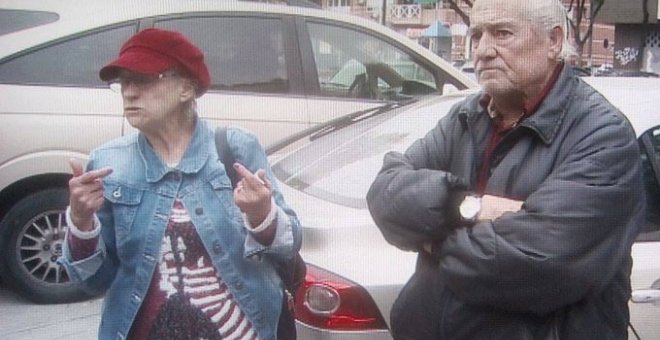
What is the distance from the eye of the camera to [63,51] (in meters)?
4.91

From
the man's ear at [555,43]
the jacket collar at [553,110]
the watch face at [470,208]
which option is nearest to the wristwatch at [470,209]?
the watch face at [470,208]

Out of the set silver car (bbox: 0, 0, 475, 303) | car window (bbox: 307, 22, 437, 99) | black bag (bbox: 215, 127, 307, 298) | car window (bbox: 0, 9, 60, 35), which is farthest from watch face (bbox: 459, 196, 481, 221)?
car window (bbox: 0, 9, 60, 35)

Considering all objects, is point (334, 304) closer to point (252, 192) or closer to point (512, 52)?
point (252, 192)

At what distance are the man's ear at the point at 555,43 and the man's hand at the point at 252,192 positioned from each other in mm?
625

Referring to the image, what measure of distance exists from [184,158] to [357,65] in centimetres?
347

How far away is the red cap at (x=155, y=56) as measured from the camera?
6.35 ft

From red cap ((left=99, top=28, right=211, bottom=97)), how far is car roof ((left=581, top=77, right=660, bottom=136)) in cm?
148

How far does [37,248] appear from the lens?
4.71 meters

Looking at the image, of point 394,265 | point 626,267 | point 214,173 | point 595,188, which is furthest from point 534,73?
point 394,265

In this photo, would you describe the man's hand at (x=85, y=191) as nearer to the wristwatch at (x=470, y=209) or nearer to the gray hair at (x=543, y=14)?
the wristwatch at (x=470, y=209)

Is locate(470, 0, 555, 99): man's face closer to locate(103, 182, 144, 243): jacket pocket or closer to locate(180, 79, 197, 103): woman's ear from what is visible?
locate(180, 79, 197, 103): woman's ear

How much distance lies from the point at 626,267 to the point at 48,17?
13.0ft

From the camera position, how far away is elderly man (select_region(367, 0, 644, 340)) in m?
1.68

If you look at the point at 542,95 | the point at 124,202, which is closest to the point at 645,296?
the point at 542,95
